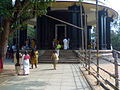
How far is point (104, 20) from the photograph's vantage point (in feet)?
120

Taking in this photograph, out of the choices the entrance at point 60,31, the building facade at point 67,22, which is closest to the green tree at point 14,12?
the building facade at point 67,22

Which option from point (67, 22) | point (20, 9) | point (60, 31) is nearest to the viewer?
point (20, 9)

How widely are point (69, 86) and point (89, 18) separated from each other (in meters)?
33.0

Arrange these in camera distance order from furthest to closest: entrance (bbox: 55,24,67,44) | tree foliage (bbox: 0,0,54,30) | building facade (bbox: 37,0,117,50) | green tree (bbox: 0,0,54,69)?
entrance (bbox: 55,24,67,44) → building facade (bbox: 37,0,117,50) → green tree (bbox: 0,0,54,69) → tree foliage (bbox: 0,0,54,30)

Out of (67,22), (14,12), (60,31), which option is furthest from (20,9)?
(60,31)

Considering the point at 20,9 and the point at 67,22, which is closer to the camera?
the point at 20,9

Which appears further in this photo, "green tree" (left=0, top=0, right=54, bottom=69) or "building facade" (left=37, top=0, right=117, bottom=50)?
"building facade" (left=37, top=0, right=117, bottom=50)

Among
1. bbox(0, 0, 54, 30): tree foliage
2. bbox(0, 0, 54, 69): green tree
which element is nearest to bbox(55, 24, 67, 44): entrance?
bbox(0, 0, 54, 30): tree foliage

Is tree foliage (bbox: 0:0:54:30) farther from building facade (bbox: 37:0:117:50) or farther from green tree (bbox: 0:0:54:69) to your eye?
building facade (bbox: 37:0:117:50)

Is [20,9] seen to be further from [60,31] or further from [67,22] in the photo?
[60,31]

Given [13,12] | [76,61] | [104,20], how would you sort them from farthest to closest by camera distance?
Result: [104,20] < [76,61] < [13,12]

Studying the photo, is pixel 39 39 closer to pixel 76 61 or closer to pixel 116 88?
pixel 76 61

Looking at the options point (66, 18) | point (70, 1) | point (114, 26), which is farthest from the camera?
point (114, 26)

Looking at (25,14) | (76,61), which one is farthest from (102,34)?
(25,14)
